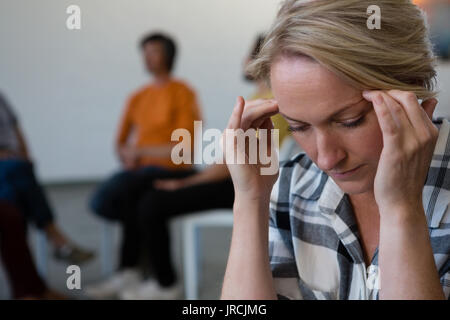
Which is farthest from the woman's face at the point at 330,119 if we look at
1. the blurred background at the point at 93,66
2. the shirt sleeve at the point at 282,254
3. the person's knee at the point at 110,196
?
the blurred background at the point at 93,66

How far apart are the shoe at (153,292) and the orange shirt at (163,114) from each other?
58cm

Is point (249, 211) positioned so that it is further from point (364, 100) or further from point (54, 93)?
point (54, 93)

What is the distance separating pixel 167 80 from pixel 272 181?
2085 millimetres

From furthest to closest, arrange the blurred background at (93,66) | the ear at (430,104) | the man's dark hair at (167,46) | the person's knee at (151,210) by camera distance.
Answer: the blurred background at (93,66), the man's dark hair at (167,46), the person's knee at (151,210), the ear at (430,104)

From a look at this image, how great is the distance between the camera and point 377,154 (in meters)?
0.86

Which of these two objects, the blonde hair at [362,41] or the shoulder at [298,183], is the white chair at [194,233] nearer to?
the shoulder at [298,183]

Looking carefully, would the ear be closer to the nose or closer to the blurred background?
the nose

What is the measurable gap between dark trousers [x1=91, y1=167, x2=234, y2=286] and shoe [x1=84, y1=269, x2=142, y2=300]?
6 cm

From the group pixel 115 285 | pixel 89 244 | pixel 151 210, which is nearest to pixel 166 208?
pixel 151 210

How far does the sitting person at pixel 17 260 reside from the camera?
7.48 feet

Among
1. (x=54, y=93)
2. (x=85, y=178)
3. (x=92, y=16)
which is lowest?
(x=85, y=178)

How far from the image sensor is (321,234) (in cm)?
94
